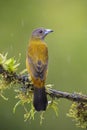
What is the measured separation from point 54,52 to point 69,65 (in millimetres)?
560

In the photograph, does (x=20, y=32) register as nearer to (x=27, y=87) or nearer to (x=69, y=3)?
(x=69, y=3)

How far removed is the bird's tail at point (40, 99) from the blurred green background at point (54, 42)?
4.00 m

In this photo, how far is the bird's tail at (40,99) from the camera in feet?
12.2

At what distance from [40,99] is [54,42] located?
472 centimetres

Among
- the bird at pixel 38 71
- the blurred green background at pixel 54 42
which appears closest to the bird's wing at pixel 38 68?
the bird at pixel 38 71

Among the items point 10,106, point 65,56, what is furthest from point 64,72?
point 10,106

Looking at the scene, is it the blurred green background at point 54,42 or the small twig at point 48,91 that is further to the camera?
the blurred green background at point 54,42

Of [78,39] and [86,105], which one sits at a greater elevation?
[86,105]

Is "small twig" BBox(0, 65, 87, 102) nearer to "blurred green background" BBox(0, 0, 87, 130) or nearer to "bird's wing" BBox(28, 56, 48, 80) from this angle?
"bird's wing" BBox(28, 56, 48, 80)

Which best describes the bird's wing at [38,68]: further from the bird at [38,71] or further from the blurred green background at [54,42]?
the blurred green background at [54,42]

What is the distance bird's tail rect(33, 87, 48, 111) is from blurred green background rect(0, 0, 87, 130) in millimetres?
4000

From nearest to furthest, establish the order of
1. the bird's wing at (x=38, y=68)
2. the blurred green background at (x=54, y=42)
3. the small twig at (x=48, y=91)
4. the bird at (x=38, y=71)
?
the small twig at (x=48, y=91) < the bird at (x=38, y=71) < the bird's wing at (x=38, y=68) < the blurred green background at (x=54, y=42)

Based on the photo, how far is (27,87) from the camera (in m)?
3.85

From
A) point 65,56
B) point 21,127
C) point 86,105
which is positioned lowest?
point 21,127
